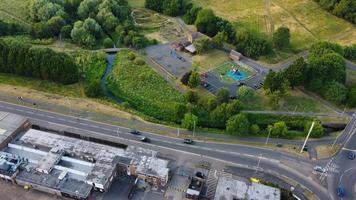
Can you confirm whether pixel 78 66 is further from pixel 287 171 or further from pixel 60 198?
pixel 287 171

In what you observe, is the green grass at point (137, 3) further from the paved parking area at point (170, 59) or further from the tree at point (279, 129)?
the tree at point (279, 129)

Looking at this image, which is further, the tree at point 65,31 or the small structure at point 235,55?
the tree at point 65,31

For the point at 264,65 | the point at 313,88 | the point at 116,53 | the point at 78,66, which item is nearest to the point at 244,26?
the point at 264,65

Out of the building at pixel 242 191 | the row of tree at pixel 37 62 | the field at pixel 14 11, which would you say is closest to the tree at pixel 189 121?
the building at pixel 242 191

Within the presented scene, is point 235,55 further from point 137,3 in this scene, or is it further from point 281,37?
point 137,3

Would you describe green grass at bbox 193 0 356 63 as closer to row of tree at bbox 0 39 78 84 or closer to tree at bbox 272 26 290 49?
tree at bbox 272 26 290 49

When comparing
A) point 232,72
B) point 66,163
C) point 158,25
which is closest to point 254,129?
point 232,72
